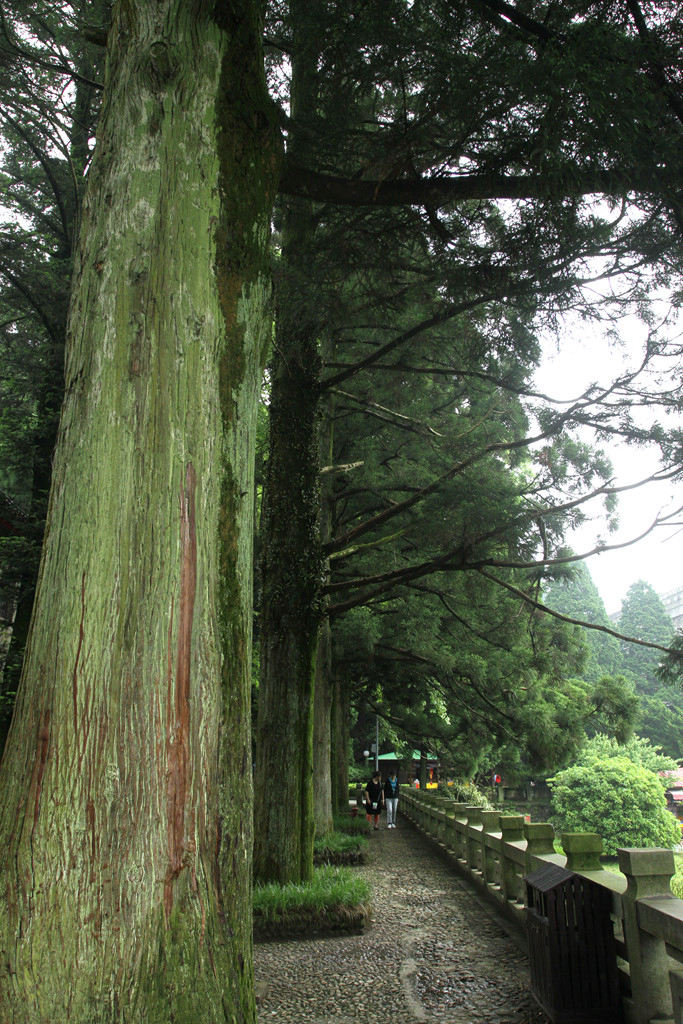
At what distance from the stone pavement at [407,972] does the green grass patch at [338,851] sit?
11.0 ft

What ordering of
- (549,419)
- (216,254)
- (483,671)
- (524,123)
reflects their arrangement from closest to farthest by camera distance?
1. (216,254)
2. (524,123)
3. (549,419)
4. (483,671)

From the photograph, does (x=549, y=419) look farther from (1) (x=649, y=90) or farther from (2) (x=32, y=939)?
(2) (x=32, y=939)

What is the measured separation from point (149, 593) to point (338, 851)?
1156 centimetres

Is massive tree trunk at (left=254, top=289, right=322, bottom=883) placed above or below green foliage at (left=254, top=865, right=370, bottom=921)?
above

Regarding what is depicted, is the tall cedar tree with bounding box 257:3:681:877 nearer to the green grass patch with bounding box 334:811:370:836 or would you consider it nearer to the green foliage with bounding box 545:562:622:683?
the green grass patch with bounding box 334:811:370:836

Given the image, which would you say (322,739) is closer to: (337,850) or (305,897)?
(337,850)

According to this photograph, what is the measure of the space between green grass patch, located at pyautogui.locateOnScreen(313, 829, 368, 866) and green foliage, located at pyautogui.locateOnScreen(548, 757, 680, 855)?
54.0 ft

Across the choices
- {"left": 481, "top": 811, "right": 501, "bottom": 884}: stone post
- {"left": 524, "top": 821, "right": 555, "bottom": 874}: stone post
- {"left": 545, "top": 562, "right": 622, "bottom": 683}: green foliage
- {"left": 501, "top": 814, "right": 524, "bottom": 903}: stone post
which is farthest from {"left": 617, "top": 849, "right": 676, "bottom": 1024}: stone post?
{"left": 545, "top": 562, "right": 622, "bottom": 683}: green foliage

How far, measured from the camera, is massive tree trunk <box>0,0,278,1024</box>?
2238 millimetres

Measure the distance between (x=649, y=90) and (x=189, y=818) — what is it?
15.8 feet

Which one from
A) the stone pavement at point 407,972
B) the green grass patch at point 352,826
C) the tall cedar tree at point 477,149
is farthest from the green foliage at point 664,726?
the tall cedar tree at point 477,149

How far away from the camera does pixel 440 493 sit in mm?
8250

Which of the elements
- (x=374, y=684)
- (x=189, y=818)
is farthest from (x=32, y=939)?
(x=374, y=684)

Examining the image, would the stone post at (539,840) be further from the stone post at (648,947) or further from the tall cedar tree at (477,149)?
the tall cedar tree at (477,149)
